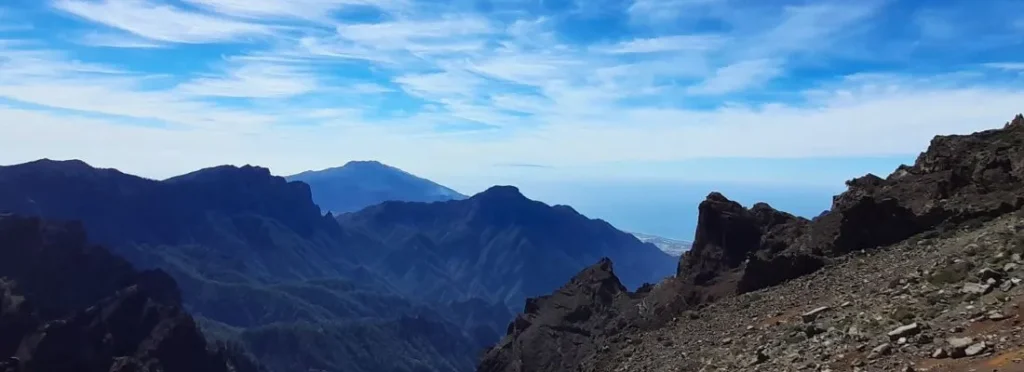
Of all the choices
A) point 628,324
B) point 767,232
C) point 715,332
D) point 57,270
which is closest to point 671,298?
point 628,324

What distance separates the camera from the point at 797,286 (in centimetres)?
3362

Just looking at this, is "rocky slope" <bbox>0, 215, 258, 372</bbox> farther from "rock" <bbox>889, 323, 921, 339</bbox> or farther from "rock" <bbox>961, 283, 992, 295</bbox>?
"rock" <bbox>961, 283, 992, 295</bbox>

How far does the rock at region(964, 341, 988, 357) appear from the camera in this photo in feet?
52.3

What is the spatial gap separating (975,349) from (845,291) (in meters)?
12.4

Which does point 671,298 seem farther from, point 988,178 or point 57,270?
point 57,270

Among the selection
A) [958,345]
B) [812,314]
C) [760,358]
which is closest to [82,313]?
[812,314]

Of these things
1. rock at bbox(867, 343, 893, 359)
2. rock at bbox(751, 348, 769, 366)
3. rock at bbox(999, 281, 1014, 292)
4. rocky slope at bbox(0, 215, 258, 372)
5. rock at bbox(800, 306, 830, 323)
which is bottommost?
rocky slope at bbox(0, 215, 258, 372)

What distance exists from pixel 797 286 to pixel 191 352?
137 m

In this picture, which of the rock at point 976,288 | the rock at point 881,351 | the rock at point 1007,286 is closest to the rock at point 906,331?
the rock at point 881,351

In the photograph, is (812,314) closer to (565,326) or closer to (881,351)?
(881,351)

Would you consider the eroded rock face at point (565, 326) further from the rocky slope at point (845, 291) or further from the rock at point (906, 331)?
the rock at point (906, 331)

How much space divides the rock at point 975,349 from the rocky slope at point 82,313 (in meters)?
125

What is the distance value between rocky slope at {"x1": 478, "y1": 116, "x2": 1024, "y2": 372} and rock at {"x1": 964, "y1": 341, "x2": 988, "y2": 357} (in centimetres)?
3

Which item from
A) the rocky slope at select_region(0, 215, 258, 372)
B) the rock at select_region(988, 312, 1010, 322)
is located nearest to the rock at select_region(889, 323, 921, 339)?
the rock at select_region(988, 312, 1010, 322)
